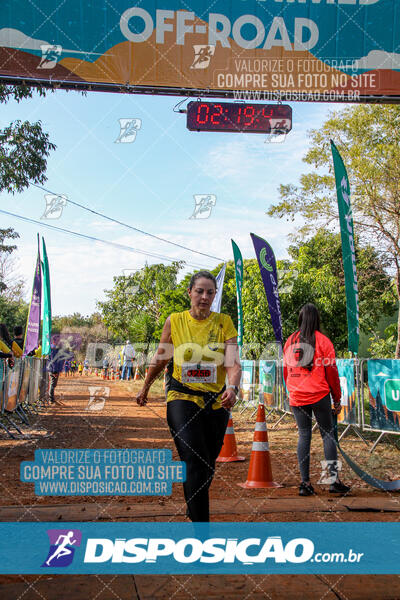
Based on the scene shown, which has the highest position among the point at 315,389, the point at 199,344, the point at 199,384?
the point at 199,344

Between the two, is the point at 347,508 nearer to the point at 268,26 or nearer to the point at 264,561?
the point at 264,561

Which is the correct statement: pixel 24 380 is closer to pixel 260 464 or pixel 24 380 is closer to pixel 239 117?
pixel 239 117

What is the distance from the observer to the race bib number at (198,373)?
3.74 metres

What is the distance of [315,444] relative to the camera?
8.88 m

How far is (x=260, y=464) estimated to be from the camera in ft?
19.3

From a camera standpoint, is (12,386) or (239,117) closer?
(239,117)

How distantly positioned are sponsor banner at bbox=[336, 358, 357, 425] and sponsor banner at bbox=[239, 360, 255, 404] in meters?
5.25

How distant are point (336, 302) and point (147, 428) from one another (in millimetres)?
13567

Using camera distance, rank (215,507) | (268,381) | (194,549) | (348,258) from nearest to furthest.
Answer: (194,549), (215,507), (348,258), (268,381)

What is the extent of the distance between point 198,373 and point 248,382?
36.1ft

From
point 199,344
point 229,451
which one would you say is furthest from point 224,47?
point 199,344

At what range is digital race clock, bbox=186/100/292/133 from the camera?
26.6 feet

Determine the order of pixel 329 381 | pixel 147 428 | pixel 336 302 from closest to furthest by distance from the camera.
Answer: pixel 329 381 → pixel 147 428 → pixel 336 302

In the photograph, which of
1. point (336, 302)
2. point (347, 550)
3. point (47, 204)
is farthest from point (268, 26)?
point (336, 302)
